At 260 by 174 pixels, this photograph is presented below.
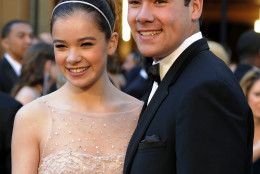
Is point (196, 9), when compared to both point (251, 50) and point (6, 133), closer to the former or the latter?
point (6, 133)

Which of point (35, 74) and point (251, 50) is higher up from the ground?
point (251, 50)

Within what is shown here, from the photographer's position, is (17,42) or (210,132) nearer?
(210,132)

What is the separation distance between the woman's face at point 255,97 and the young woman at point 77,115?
1751mm

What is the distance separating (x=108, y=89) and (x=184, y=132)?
1.23 m

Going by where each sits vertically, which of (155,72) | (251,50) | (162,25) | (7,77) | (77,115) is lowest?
(7,77)

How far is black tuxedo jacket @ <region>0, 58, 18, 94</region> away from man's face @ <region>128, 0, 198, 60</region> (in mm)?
4470

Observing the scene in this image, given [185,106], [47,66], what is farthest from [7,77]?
[185,106]

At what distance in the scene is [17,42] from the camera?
7562 millimetres

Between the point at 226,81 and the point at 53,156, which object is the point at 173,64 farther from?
the point at 53,156

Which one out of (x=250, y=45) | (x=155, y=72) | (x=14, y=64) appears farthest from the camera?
(x=14, y=64)

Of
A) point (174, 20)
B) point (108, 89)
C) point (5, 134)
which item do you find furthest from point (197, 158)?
point (5, 134)

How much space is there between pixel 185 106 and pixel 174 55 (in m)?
0.40

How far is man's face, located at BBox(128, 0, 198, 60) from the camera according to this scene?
2.28 m

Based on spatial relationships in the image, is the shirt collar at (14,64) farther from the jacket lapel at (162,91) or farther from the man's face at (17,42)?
the jacket lapel at (162,91)
